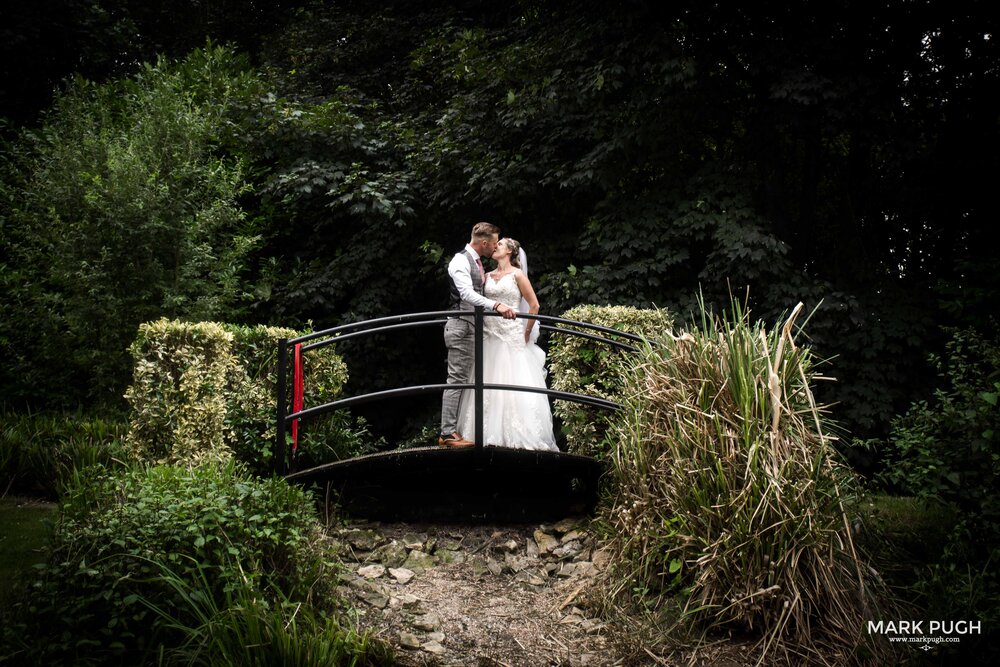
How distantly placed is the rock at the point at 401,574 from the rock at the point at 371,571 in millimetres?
77

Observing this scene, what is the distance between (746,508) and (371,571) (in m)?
2.91

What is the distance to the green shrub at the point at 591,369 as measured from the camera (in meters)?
7.30

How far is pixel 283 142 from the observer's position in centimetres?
1253

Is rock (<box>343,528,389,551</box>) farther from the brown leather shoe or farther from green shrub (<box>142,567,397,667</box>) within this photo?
green shrub (<box>142,567,397,667</box>)

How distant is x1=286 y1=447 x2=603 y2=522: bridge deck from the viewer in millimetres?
6594

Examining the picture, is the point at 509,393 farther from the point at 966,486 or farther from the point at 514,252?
the point at 966,486

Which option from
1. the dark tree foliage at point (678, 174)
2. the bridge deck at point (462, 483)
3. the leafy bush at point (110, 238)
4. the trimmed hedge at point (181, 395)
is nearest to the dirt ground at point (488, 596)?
the bridge deck at point (462, 483)

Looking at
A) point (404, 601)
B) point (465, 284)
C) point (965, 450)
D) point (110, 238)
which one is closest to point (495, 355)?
point (465, 284)

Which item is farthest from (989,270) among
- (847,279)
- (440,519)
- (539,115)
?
(440,519)

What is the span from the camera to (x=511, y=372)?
23.6 ft

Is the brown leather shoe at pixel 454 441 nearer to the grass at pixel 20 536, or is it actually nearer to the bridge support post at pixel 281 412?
the bridge support post at pixel 281 412

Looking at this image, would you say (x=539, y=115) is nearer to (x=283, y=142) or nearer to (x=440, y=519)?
(x=283, y=142)

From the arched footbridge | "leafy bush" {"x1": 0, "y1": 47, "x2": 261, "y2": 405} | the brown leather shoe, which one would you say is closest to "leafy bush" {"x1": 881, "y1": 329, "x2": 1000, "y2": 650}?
the arched footbridge

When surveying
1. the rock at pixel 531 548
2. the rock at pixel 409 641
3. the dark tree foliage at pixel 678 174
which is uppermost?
the dark tree foliage at pixel 678 174
